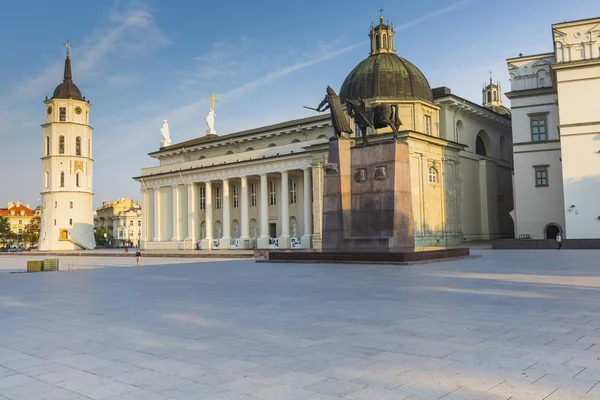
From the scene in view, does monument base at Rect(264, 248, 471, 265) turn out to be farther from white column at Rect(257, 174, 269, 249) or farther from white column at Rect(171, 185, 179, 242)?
white column at Rect(171, 185, 179, 242)

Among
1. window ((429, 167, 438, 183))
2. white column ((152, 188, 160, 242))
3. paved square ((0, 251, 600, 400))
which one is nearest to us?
paved square ((0, 251, 600, 400))

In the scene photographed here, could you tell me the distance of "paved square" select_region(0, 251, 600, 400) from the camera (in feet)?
18.4

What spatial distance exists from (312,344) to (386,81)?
153 feet

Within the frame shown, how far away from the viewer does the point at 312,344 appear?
7.70 meters

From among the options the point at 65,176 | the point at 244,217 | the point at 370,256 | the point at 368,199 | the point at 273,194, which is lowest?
the point at 370,256

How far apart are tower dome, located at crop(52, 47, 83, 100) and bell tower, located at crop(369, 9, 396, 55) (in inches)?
2133

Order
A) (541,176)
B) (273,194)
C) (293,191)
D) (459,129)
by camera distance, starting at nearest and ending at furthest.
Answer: (541,176), (459,129), (293,191), (273,194)

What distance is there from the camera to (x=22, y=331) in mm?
9477

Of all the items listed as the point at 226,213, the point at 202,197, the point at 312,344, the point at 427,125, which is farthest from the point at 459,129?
the point at 312,344

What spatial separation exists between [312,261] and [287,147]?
108 ft

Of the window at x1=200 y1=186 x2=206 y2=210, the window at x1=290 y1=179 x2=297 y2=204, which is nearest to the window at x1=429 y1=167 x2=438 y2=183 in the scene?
the window at x1=290 y1=179 x2=297 y2=204

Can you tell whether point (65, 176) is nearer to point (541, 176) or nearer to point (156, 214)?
point (156, 214)

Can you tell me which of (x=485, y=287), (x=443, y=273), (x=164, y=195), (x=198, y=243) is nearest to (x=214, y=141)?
(x=164, y=195)

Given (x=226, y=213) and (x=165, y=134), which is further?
(x=165, y=134)
